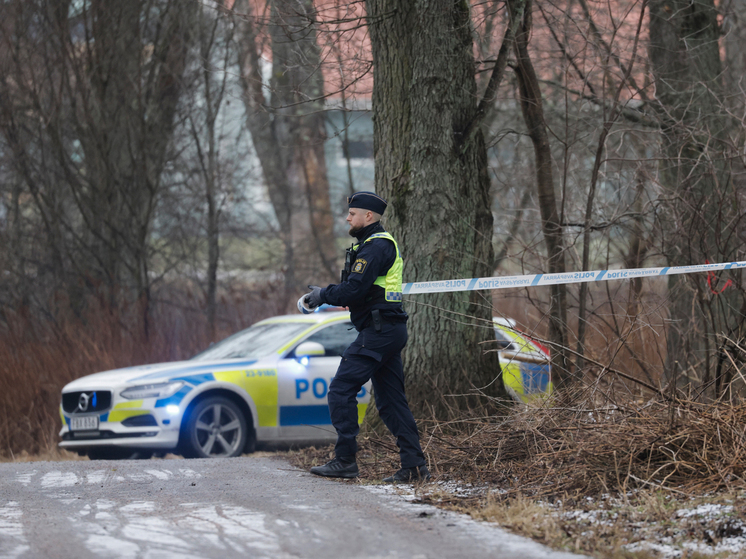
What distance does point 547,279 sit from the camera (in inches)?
274

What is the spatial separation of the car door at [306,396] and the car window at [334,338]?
1.0 inches

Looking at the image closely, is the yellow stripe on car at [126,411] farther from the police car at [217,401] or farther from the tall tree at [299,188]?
the tall tree at [299,188]

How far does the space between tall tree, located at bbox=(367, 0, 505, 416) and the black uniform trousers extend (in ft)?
4.04

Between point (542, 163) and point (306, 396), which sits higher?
point (542, 163)

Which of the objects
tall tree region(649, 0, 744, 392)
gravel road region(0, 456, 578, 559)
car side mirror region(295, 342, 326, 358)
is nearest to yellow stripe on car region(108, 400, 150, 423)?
car side mirror region(295, 342, 326, 358)

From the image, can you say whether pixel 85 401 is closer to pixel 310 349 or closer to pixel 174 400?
pixel 174 400

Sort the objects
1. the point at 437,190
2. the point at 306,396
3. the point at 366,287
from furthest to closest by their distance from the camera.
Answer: the point at 306,396, the point at 437,190, the point at 366,287

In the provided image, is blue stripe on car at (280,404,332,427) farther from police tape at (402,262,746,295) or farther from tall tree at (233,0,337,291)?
tall tree at (233,0,337,291)

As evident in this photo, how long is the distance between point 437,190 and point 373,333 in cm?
184

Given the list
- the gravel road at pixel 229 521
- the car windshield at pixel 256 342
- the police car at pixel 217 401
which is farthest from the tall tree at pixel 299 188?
the gravel road at pixel 229 521

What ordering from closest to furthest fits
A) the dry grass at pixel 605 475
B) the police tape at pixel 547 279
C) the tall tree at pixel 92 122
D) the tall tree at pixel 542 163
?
the dry grass at pixel 605 475 → the police tape at pixel 547 279 → the tall tree at pixel 542 163 → the tall tree at pixel 92 122

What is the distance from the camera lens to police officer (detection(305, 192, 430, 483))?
228 inches

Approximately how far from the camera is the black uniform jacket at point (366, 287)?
5730mm

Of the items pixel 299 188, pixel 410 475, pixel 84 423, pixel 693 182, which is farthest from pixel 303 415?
pixel 299 188
